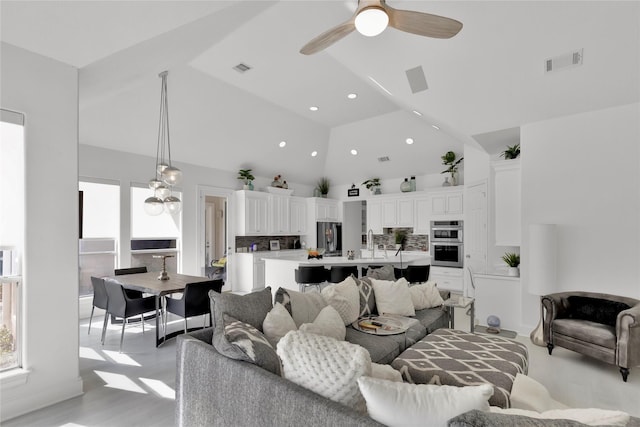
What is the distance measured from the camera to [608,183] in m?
3.95

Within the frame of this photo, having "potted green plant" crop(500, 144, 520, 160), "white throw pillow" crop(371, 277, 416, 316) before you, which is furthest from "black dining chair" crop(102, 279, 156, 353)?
"potted green plant" crop(500, 144, 520, 160)

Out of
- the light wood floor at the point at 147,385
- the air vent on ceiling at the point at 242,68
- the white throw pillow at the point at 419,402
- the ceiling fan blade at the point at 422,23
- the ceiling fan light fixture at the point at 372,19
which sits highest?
the air vent on ceiling at the point at 242,68

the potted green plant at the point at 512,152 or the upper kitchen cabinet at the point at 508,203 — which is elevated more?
the potted green plant at the point at 512,152

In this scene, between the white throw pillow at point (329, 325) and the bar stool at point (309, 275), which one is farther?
the bar stool at point (309, 275)

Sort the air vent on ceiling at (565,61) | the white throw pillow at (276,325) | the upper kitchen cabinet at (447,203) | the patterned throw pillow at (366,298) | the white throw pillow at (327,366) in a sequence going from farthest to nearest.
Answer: the upper kitchen cabinet at (447,203) < the patterned throw pillow at (366,298) < the air vent on ceiling at (565,61) < the white throw pillow at (276,325) < the white throw pillow at (327,366)

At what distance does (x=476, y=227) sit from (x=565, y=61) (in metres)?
3.18

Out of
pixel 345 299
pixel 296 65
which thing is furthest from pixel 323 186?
pixel 345 299

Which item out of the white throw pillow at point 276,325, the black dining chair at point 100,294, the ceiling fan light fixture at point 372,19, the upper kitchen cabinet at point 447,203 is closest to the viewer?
the ceiling fan light fixture at point 372,19

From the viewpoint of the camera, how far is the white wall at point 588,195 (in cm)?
382

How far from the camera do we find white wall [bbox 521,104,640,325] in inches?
151

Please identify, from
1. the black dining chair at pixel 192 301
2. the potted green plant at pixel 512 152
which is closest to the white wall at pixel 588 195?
the potted green plant at pixel 512 152

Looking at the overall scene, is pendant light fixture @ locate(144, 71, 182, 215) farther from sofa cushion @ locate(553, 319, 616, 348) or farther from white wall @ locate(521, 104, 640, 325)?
sofa cushion @ locate(553, 319, 616, 348)

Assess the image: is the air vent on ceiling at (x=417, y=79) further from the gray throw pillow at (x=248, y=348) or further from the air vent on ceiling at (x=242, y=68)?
the gray throw pillow at (x=248, y=348)

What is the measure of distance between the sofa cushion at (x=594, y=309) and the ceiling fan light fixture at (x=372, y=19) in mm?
3818
